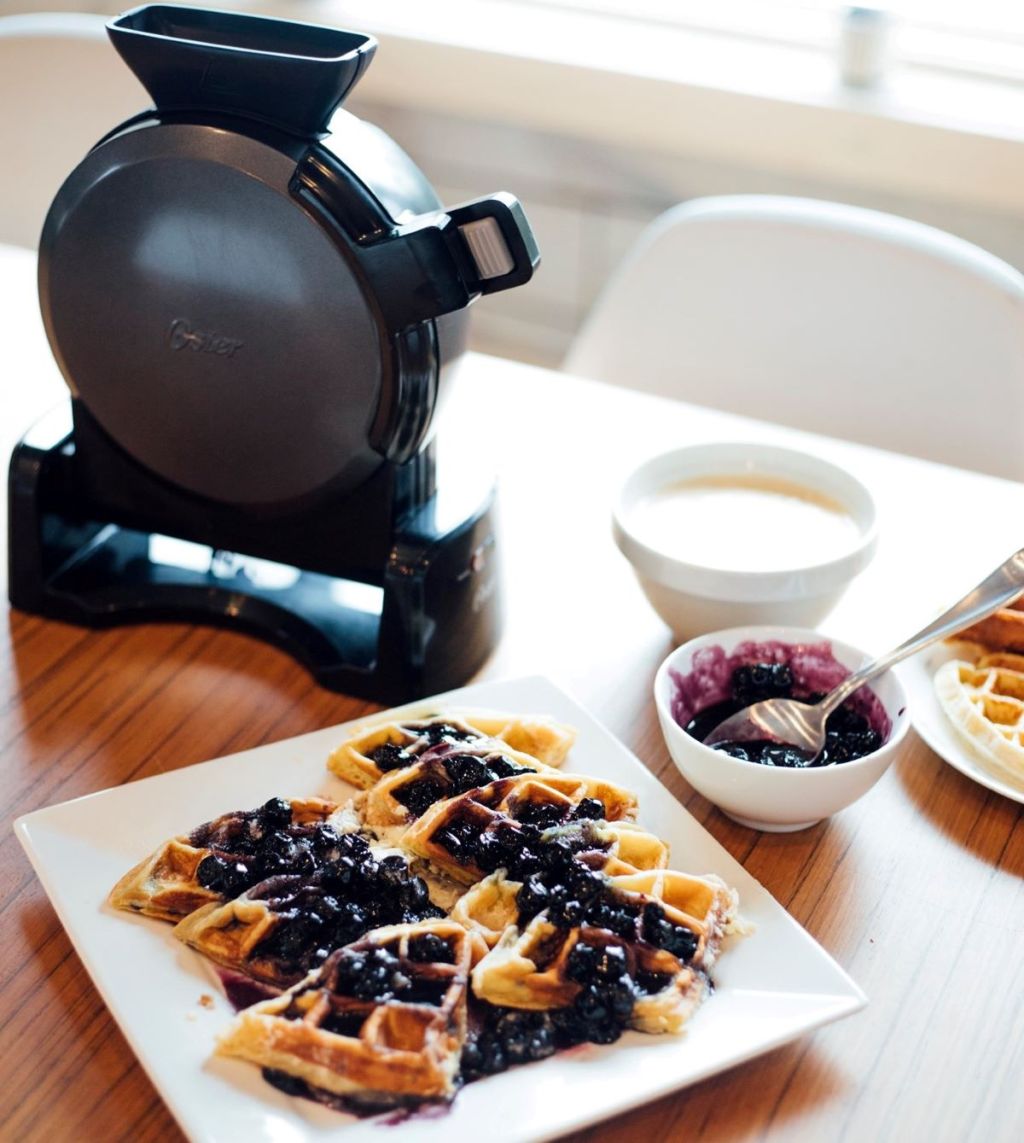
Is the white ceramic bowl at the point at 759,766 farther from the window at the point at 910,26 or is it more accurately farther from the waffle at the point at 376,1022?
the window at the point at 910,26

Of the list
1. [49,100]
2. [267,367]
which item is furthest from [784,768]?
[49,100]

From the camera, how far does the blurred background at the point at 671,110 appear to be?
209 centimetres

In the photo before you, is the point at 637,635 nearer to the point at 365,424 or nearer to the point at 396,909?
the point at 365,424

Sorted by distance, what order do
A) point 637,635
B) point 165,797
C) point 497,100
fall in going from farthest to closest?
point 497,100
point 637,635
point 165,797

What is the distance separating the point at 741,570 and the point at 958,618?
0.52 feet

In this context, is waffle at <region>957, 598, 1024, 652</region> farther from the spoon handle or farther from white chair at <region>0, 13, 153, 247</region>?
white chair at <region>0, 13, 153, 247</region>

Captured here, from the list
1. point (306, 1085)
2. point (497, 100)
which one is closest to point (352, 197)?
point (306, 1085)

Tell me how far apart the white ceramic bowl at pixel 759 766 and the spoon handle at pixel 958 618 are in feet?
0.05

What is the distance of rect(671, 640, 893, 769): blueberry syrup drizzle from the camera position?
3.17ft

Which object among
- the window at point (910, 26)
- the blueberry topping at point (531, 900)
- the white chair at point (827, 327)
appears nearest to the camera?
the blueberry topping at point (531, 900)

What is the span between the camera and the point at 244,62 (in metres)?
0.94

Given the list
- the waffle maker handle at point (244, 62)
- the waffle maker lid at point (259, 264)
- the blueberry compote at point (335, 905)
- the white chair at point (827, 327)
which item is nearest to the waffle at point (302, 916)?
the blueberry compote at point (335, 905)

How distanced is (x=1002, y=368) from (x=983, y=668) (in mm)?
628

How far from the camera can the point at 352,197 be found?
3.11 ft
